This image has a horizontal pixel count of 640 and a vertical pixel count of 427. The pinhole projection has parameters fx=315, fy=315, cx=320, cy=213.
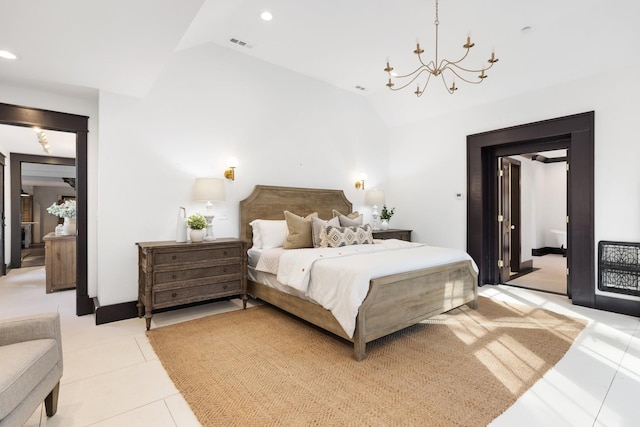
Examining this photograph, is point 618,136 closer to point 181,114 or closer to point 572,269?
point 572,269

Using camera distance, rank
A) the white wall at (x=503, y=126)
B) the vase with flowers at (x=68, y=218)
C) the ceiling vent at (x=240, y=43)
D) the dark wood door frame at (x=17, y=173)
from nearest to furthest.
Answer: the white wall at (x=503, y=126), the ceiling vent at (x=240, y=43), the vase with flowers at (x=68, y=218), the dark wood door frame at (x=17, y=173)

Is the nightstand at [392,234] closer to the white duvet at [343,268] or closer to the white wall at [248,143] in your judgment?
the white wall at [248,143]

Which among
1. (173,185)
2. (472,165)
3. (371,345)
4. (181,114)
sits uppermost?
(181,114)

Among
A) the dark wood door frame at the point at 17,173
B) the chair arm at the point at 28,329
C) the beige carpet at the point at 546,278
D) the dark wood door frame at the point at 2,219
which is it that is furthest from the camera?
the dark wood door frame at the point at 17,173

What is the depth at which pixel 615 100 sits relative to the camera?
377cm

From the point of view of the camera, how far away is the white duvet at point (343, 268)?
2.58 meters

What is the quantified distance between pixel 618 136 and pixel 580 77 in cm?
87

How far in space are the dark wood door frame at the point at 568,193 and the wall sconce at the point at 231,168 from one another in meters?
3.70

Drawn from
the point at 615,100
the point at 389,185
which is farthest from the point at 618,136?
the point at 389,185

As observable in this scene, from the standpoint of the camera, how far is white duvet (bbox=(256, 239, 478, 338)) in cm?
258

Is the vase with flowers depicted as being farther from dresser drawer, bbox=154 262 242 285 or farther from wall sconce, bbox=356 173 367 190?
wall sconce, bbox=356 173 367 190

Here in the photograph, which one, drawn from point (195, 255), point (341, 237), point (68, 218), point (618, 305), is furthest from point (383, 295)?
point (68, 218)

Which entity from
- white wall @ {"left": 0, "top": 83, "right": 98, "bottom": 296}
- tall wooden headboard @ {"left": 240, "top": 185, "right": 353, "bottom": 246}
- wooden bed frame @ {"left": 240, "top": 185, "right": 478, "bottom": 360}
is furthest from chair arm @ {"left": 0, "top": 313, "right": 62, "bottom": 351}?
tall wooden headboard @ {"left": 240, "top": 185, "right": 353, "bottom": 246}

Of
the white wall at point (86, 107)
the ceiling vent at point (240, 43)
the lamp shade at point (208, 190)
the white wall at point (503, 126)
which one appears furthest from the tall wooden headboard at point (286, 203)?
the ceiling vent at point (240, 43)
